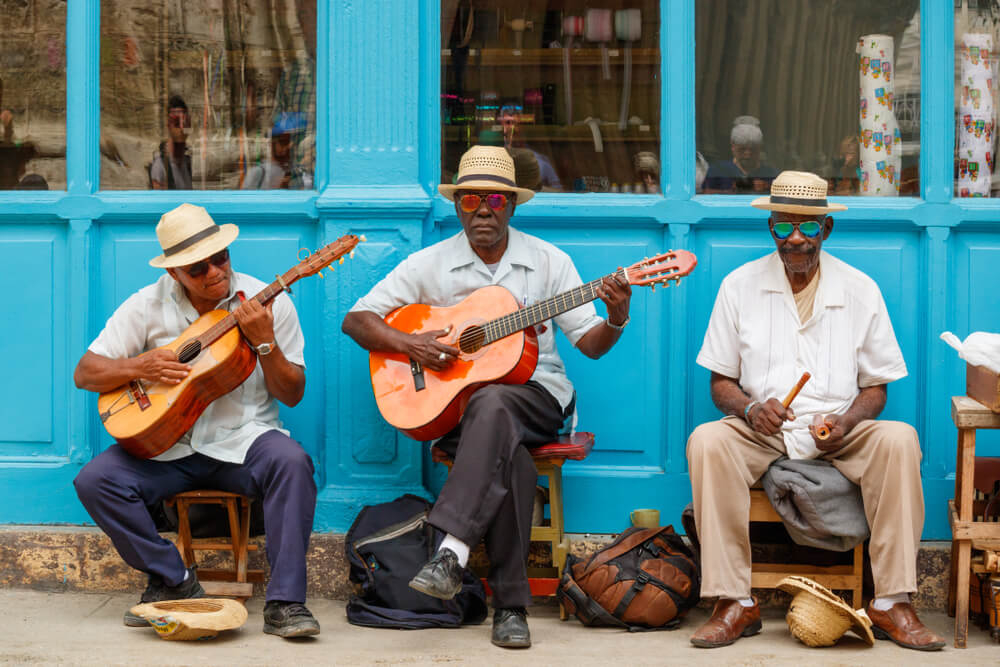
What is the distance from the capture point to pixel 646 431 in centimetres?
472

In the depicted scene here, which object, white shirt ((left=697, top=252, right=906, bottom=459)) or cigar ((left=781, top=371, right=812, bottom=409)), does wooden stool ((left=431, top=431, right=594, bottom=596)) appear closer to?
white shirt ((left=697, top=252, right=906, bottom=459))

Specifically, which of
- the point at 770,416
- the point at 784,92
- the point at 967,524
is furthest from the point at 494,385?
the point at 784,92

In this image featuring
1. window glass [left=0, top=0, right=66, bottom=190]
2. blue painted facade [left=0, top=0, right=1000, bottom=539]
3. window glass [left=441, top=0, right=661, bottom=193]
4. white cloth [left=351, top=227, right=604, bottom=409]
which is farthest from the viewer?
window glass [left=0, top=0, right=66, bottom=190]

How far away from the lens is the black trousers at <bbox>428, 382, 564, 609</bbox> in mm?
3922

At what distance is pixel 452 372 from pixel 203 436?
92 centimetres

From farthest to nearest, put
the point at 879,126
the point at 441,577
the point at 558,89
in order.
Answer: the point at 558,89 < the point at 879,126 < the point at 441,577

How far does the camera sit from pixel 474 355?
4.21m

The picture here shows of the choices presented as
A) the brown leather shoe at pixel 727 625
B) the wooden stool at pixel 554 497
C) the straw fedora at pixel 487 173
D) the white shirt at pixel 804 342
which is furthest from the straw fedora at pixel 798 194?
the brown leather shoe at pixel 727 625

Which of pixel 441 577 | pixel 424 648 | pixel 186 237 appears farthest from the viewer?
pixel 186 237

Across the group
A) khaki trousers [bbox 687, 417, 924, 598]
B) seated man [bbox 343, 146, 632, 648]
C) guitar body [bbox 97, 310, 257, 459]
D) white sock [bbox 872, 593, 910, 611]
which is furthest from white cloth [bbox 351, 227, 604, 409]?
white sock [bbox 872, 593, 910, 611]

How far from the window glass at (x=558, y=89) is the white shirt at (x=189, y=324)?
37.8 inches

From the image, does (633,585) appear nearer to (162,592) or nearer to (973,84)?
(162,592)

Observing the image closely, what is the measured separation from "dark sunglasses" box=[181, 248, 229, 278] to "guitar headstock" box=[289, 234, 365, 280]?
25cm

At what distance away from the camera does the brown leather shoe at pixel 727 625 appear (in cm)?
394
